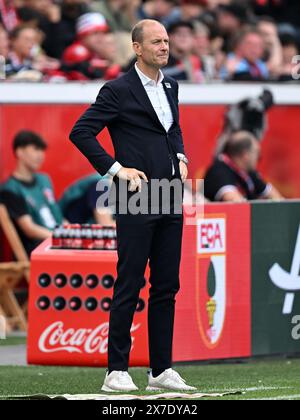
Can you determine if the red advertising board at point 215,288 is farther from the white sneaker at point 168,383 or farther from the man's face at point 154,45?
the man's face at point 154,45

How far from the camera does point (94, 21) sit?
16.4m

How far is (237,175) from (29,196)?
7.10 ft

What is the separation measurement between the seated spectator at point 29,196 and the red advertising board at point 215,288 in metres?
3.59

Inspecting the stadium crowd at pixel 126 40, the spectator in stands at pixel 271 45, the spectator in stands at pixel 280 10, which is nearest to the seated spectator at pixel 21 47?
the stadium crowd at pixel 126 40

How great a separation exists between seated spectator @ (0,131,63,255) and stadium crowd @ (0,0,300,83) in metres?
0.78

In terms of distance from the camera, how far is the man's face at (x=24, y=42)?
1530 cm

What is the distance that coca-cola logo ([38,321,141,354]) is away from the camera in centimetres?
1070

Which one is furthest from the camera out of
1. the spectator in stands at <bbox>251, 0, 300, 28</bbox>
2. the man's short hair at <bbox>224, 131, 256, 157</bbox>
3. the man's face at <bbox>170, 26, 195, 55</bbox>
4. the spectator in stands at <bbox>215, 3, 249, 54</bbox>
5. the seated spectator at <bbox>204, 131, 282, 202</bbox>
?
the spectator in stands at <bbox>251, 0, 300, 28</bbox>

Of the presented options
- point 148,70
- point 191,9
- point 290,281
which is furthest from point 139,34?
point 191,9

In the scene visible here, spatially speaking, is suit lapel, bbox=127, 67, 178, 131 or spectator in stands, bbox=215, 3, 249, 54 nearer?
suit lapel, bbox=127, 67, 178, 131

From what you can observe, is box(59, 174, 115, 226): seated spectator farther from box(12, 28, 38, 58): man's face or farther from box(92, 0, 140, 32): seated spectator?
box(92, 0, 140, 32): seated spectator

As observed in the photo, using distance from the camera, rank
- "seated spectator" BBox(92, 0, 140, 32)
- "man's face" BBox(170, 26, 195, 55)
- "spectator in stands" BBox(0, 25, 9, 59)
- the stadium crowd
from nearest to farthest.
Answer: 1. "spectator in stands" BBox(0, 25, 9, 59)
2. the stadium crowd
3. "man's face" BBox(170, 26, 195, 55)
4. "seated spectator" BBox(92, 0, 140, 32)

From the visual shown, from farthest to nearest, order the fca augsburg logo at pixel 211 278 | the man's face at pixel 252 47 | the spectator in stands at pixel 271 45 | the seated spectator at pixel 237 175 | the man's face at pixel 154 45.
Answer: the spectator in stands at pixel 271 45 → the man's face at pixel 252 47 → the seated spectator at pixel 237 175 → the fca augsburg logo at pixel 211 278 → the man's face at pixel 154 45

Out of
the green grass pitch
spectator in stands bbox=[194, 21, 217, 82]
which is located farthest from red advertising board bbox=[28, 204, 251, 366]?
spectator in stands bbox=[194, 21, 217, 82]
